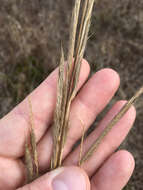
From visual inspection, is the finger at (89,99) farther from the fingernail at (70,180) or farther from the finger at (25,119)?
the fingernail at (70,180)

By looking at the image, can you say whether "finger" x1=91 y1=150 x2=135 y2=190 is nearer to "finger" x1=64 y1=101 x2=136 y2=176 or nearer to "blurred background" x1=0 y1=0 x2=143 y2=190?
"finger" x1=64 y1=101 x2=136 y2=176

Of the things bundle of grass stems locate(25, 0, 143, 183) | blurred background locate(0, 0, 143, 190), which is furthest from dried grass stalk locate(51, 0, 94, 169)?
blurred background locate(0, 0, 143, 190)

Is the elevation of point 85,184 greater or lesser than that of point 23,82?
greater

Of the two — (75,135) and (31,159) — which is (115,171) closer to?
(75,135)

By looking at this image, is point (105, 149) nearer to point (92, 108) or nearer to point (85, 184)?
point (92, 108)

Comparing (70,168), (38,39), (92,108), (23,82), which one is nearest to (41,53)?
(38,39)

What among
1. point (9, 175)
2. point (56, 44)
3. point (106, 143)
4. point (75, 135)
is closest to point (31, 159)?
point (9, 175)
